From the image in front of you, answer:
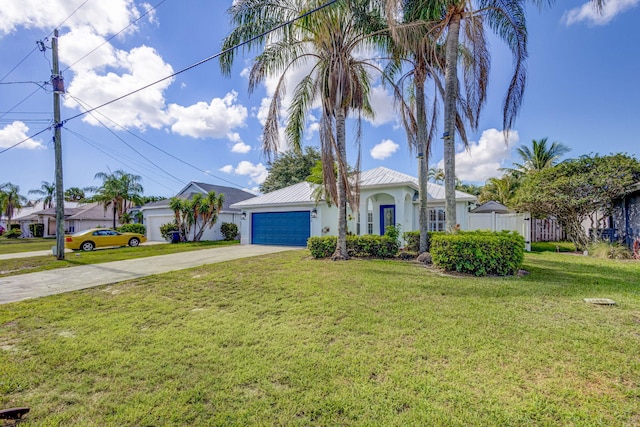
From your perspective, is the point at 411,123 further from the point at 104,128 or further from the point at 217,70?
the point at 104,128

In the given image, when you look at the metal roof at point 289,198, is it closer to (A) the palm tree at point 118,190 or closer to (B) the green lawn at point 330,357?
(B) the green lawn at point 330,357

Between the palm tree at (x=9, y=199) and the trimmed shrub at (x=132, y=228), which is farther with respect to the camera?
the palm tree at (x=9, y=199)

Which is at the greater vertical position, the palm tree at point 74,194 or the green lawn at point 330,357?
the palm tree at point 74,194

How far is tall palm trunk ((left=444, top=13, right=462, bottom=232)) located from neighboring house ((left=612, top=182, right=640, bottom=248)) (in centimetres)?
728

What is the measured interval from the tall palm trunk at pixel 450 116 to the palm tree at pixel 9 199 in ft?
168

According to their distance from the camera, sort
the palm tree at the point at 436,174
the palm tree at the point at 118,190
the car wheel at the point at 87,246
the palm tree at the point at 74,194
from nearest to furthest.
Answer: the car wheel at the point at 87,246, the palm tree at the point at 118,190, the palm tree at the point at 436,174, the palm tree at the point at 74,194

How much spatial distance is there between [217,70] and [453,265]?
30.3ft

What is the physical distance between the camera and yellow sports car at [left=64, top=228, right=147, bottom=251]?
1535 cm

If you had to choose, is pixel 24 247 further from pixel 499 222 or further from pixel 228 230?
pixel 499 222

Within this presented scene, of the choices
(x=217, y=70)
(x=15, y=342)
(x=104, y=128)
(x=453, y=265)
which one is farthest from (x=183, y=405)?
(x=104, y=128)

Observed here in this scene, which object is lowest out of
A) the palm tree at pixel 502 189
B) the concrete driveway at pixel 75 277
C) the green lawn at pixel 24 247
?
the green lawn at pixel 24 247

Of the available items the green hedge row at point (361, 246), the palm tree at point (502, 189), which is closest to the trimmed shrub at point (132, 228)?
the green hedge row at point (361, 246)

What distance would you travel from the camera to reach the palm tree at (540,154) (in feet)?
77.1

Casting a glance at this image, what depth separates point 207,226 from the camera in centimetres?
2059
